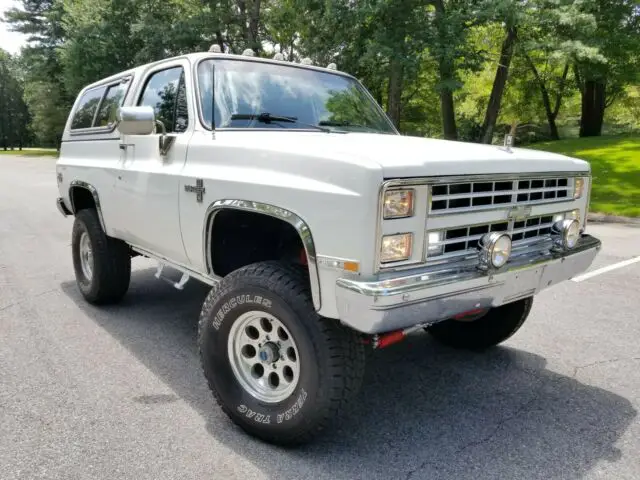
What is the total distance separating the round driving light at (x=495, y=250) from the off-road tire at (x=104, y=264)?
3.40m

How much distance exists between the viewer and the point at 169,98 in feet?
12.8

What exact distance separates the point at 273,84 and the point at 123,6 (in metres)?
31.0

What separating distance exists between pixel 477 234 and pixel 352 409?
1292mm

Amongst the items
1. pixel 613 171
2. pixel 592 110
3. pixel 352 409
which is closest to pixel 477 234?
pixel 352 409

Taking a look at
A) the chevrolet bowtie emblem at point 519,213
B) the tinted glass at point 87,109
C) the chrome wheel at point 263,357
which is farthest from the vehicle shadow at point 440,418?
the tinted glass at point 87,109

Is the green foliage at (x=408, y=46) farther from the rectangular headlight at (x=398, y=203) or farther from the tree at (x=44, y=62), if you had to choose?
the rectangular headlight at (x=398, y=203)

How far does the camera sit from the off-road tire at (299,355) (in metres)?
2.57

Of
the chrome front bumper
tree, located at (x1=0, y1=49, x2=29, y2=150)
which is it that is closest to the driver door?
the chrome front bumper

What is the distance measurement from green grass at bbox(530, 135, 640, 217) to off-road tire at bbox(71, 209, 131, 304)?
10.4 metres

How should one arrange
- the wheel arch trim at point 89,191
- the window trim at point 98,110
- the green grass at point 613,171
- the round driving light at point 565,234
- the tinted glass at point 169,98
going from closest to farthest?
the round driving light at point 565,234 < the tinted glass at point 169,98 < the window trim at point 98,110 < the wheel arch trim at point 89,191 < the green grass at point 613,171

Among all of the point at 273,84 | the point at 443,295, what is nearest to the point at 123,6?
the point at 273,84

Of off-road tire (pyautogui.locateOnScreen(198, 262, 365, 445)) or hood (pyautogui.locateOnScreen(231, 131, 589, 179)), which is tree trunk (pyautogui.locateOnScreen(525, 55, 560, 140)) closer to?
hood (pyautogui.locateOnScreen(231, 131, 589, 179))

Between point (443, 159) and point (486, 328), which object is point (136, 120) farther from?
point (486, 328)

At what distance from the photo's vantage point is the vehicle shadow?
2689 mm
